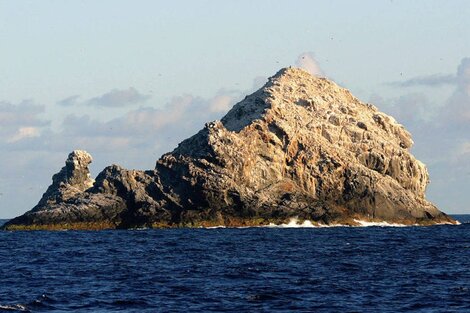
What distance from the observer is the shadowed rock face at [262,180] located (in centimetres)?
13662

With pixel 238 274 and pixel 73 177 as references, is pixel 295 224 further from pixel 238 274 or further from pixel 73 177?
pixel 238 274

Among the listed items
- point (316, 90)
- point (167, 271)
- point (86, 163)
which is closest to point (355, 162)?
point (316, 90)

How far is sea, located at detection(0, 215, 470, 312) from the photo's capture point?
52031mm

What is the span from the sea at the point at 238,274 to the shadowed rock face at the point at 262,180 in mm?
27170

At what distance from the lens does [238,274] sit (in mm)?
66062

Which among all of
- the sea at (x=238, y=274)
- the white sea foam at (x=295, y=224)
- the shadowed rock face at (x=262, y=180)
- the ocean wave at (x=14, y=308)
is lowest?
the ocean wave at (x=14, y=308)

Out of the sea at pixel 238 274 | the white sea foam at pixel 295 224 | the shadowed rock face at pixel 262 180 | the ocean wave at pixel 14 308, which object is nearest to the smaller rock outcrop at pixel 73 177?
the shadowed rock face at pixel 262 180

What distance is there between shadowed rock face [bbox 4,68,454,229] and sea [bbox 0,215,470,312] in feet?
89.1

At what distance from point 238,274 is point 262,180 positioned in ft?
247

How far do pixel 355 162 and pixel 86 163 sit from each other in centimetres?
4190

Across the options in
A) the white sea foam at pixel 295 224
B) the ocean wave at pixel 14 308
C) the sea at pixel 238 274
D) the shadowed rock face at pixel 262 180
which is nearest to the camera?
the ocean wave at pixel 14 308

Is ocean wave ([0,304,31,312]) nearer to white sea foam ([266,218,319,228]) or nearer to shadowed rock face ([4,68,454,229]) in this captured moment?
shadowed rock face ([4,68,454,229])

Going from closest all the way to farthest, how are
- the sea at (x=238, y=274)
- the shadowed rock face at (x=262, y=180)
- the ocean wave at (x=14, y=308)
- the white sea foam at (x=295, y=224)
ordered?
the ocean wave at (x=14, y=308)
the sea at (x=238, y=274)
the white sea foam at (x=295, y=224)
the shadowed rock face at (x=262, y=180)

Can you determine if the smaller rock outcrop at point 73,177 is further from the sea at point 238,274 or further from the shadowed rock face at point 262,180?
the sea at point 238,274
